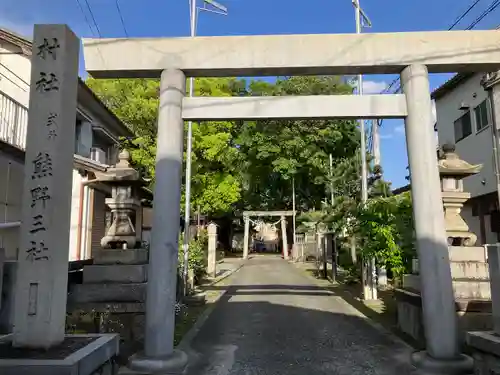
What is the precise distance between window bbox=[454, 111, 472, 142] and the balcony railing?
50.6 ft

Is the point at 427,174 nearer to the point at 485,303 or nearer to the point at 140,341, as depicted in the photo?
the point at 485,303

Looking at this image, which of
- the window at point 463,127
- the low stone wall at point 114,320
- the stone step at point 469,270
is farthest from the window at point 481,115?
the low stone wall at point 114,320

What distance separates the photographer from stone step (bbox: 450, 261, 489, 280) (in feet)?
25.5

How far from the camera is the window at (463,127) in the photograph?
1680 centimetres

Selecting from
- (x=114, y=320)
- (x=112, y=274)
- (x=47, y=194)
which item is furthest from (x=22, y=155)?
(x=47, y=194)

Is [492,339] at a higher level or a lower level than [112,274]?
lower

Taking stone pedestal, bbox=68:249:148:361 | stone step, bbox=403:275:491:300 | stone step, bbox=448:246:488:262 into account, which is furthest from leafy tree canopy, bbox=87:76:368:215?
stone pedestal, bbox=68:249:148:361

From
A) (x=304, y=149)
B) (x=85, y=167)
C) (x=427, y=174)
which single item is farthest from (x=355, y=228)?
(x=304, y=149)

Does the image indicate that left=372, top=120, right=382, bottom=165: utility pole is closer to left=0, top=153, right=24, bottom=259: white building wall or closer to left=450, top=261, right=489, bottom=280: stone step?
left=450, top=261, right=489, bottom=280: stone step

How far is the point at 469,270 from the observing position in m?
7.79

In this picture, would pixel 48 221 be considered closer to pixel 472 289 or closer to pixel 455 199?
pixel 472 289

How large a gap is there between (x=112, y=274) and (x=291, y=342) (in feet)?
11.5

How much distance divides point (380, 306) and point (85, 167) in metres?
9.19

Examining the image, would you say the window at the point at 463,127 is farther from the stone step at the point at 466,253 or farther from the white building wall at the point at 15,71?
the white building wall at the point at 15,71
